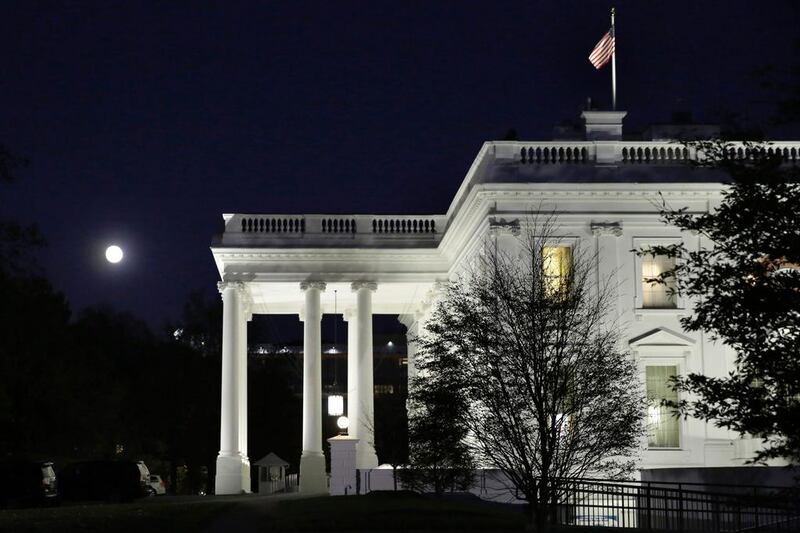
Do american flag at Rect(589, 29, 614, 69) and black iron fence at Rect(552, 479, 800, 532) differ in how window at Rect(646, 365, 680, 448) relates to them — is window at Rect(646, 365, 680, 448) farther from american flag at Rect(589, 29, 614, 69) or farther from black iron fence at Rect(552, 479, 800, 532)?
american flag at Rect(589, 29, 614, 69)

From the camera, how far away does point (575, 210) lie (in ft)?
166

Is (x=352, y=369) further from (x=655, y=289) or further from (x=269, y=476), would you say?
(x=655, y=289)

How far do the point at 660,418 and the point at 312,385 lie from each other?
20093mm

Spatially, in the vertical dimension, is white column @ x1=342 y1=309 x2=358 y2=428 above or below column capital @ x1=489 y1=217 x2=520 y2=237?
below

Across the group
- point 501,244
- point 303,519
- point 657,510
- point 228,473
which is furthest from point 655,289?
point 303,519

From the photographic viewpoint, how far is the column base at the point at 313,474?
200 ft

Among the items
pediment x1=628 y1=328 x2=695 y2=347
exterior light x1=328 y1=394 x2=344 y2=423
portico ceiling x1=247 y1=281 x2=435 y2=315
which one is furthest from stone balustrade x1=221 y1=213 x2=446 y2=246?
pediment x1=628 y1=328 x2=695 y2=347

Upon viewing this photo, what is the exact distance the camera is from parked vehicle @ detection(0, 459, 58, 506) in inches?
1801

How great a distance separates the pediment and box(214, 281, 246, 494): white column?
828 inches

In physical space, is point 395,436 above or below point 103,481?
above

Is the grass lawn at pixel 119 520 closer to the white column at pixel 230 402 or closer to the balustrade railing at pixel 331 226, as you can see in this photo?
the white column at pixel 230 402

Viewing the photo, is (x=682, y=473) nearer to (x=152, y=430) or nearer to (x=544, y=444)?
(x=544, y=444)

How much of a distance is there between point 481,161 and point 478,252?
3635 millimetres

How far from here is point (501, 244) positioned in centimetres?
4956
